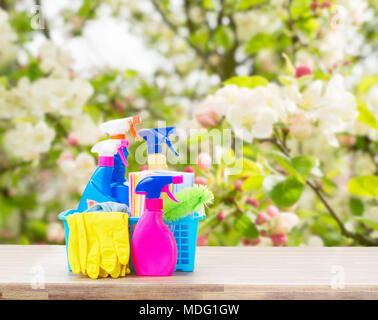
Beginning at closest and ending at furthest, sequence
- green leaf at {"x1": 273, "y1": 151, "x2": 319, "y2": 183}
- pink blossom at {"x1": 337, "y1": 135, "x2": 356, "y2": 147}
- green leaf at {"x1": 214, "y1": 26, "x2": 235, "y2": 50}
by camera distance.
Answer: green leaf at {"x1": 273, "y1": 151, "x2": 319, "y2": 183}, pink blossom at {"x1": 337, "y1": 135, "x2": 356, "y2": 147}, green leaf at {"x1": 214, "y1": 26, "x2": 235, "y2": 50}

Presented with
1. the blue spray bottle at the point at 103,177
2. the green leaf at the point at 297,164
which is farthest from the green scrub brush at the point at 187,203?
the green leaf at the point at 297,164

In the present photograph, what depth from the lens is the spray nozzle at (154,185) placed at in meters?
0.70

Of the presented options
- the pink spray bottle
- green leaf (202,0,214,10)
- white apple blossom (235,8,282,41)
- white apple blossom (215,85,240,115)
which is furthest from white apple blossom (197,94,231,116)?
green leaf (202,0,214,10)

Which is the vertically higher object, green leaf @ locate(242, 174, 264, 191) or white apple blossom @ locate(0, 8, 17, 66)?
white apple blossom @ locate(0, 8, 17, 66)

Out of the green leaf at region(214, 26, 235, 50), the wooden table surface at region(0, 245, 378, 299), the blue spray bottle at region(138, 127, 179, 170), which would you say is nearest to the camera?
the wooden table surface at region(0, 245, 378, 299)

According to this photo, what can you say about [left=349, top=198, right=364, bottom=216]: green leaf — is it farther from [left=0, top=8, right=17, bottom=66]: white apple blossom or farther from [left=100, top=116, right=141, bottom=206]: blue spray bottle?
[left=0, top=8, right=17, bottom=66]: white apple blossom

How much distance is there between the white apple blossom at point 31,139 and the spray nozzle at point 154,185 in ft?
2.81

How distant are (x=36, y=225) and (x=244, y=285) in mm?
1751

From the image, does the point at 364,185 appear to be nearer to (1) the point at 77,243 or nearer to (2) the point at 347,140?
(2) the point at 347,140

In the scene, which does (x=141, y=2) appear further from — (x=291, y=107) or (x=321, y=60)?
(x=291, y=107)

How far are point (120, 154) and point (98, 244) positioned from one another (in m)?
0.15

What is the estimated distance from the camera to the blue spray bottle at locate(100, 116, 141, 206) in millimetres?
789

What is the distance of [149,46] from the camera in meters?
2.88

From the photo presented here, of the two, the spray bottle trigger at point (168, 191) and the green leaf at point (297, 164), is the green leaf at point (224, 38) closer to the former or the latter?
the green leaf at point (297, 164)
